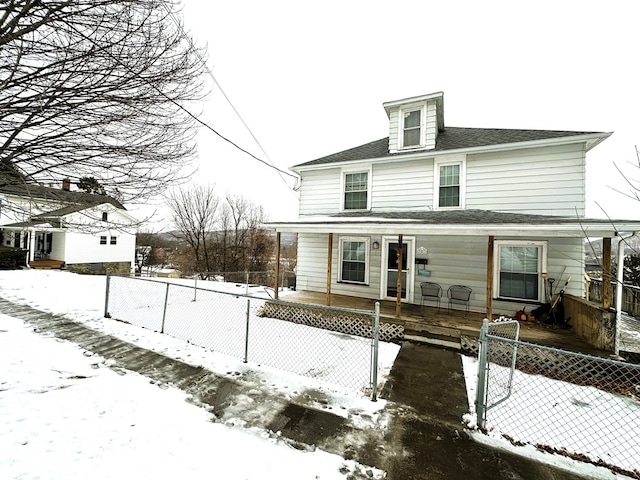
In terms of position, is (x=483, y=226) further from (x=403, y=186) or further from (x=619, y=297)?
(x=403, y=186)

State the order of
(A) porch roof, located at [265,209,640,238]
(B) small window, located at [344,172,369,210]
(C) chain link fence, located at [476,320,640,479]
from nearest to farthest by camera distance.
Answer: (C) chain link fence, located at [476,320,640,479]
(A) porch roof, located at [265,209,640,238]
(B) small window, located at [344,172,369,210]

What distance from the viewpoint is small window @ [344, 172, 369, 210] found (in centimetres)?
972

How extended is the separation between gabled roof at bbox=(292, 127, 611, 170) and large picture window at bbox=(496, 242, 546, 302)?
2.98 m

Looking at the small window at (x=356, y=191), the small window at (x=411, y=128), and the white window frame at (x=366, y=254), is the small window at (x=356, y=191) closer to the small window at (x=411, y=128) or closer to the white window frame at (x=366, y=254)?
the white window frame at (x=366, y=254)

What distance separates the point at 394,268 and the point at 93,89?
27.3 feet

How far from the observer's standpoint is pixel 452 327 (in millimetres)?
6301

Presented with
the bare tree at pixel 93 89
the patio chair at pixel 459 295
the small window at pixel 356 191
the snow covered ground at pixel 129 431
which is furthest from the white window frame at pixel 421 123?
the bare tree at pixel 93 89

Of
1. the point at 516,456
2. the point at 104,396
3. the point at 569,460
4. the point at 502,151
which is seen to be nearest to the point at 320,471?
the point at 516,456

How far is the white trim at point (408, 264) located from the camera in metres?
8.55

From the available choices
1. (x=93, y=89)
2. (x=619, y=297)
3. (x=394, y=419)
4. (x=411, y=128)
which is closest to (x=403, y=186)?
(x=411, y=128)

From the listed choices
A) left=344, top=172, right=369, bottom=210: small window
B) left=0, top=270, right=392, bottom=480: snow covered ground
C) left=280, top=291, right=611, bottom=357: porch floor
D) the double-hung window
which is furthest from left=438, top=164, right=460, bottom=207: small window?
left=0, top=270, right=392, bottom=480: snow covered ground

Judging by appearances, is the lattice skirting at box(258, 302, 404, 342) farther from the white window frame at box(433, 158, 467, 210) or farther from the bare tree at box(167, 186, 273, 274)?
the bare tree at box(167, 186, 273, 274)

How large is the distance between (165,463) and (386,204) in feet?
28.2

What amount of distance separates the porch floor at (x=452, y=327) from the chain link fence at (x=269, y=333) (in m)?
0.72
